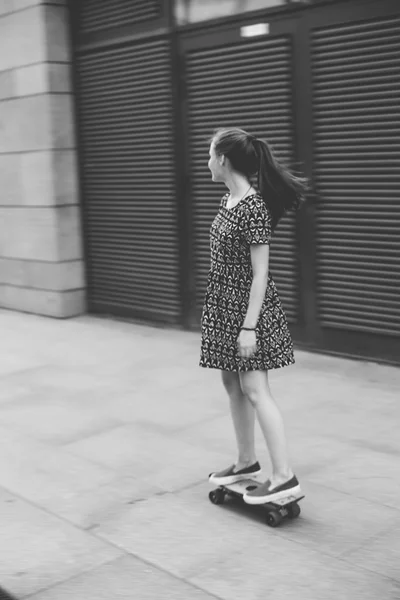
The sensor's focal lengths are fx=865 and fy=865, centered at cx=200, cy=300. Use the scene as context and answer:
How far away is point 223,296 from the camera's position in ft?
13.7

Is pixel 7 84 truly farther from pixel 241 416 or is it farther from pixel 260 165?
pixel 241 416

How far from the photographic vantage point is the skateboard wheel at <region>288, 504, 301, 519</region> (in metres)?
4.18

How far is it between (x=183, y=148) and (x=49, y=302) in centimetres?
268

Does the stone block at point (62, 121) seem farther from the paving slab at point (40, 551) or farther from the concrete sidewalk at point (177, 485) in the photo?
the paving slab at point (40, 551)

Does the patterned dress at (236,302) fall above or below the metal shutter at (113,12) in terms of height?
below

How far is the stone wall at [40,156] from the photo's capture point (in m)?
9.87

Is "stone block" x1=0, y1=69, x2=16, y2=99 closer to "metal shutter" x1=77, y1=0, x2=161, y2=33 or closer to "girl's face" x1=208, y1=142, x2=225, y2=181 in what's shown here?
"metal shutter" x1=77, y1=0, x2=161, y2=33

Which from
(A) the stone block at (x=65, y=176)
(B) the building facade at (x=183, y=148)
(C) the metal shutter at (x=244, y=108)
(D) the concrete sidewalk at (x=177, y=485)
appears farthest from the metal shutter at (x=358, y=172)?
(A) the stone block at (x=65, y=176)

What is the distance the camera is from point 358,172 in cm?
715

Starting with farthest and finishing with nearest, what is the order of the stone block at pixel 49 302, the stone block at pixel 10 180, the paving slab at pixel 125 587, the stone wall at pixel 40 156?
the stone block at pixel 10 180 → the stone block at pixel 49 302 → the stone wall at pixel 40 156 → the paving slab at pixel 125 587

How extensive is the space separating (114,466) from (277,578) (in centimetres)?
175

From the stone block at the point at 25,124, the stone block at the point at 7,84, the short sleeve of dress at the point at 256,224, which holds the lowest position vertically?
the short sleeve of dress at the point at 256,224

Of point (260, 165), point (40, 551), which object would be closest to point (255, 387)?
point (260, 165)

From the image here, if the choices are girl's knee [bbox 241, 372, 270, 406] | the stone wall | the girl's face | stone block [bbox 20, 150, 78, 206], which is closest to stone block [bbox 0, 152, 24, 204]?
the stone wall
